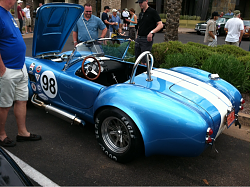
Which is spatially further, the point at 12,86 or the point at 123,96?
the point at 12,86

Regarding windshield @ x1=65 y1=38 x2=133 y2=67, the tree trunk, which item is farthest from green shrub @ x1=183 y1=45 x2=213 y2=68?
the tree trunk

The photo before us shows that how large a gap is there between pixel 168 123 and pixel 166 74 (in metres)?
1.12

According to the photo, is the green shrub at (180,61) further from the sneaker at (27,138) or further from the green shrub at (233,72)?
the sneaker at (27,138)

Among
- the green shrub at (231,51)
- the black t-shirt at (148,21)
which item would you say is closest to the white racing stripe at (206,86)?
the black t-shirt at (148,21)

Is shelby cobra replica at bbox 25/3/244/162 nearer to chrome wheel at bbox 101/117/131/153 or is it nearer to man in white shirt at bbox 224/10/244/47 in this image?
chrome wheel at bbox 101/117/131/153

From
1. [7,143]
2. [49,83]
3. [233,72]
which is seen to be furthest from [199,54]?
[7,143]

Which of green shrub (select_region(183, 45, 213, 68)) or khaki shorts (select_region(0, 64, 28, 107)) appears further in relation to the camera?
green shrub (select_region(183, 45, 213, 68))

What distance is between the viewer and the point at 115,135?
290 cm

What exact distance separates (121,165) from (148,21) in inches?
138

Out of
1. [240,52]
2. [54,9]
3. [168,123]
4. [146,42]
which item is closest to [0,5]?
[54,9]

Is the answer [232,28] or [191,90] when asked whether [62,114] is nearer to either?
[191,90]

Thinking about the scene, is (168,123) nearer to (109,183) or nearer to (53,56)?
(109,183)

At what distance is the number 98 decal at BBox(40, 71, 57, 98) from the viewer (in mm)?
3543

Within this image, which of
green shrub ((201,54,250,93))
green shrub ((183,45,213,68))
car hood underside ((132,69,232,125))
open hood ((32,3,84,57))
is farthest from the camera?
green shrub ((183,45,213,68))
